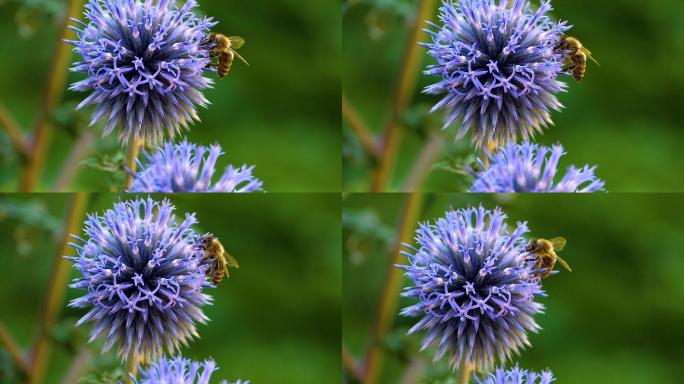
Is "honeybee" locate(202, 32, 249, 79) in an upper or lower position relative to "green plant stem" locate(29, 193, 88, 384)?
upper

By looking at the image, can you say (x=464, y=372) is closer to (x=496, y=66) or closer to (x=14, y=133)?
(x=496, y=66)

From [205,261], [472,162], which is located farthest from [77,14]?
[472,162]

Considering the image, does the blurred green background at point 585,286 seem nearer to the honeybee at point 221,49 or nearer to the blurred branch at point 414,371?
the blurred branch at point 414,371

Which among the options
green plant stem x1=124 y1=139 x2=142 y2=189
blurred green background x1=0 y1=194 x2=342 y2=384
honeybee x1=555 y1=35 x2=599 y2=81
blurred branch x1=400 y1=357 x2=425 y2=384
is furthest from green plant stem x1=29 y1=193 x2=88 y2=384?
honeybee x1=555 y1=35 x2=599 y2=81

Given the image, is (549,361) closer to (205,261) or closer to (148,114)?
(205,261)

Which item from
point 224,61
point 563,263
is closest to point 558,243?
point 563,263

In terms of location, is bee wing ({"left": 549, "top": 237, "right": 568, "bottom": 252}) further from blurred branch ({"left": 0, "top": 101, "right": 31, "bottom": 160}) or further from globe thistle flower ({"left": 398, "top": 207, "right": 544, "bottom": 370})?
blurred branch ({"left": 0, "top": 101, "right": 31, "bottom": 160})
